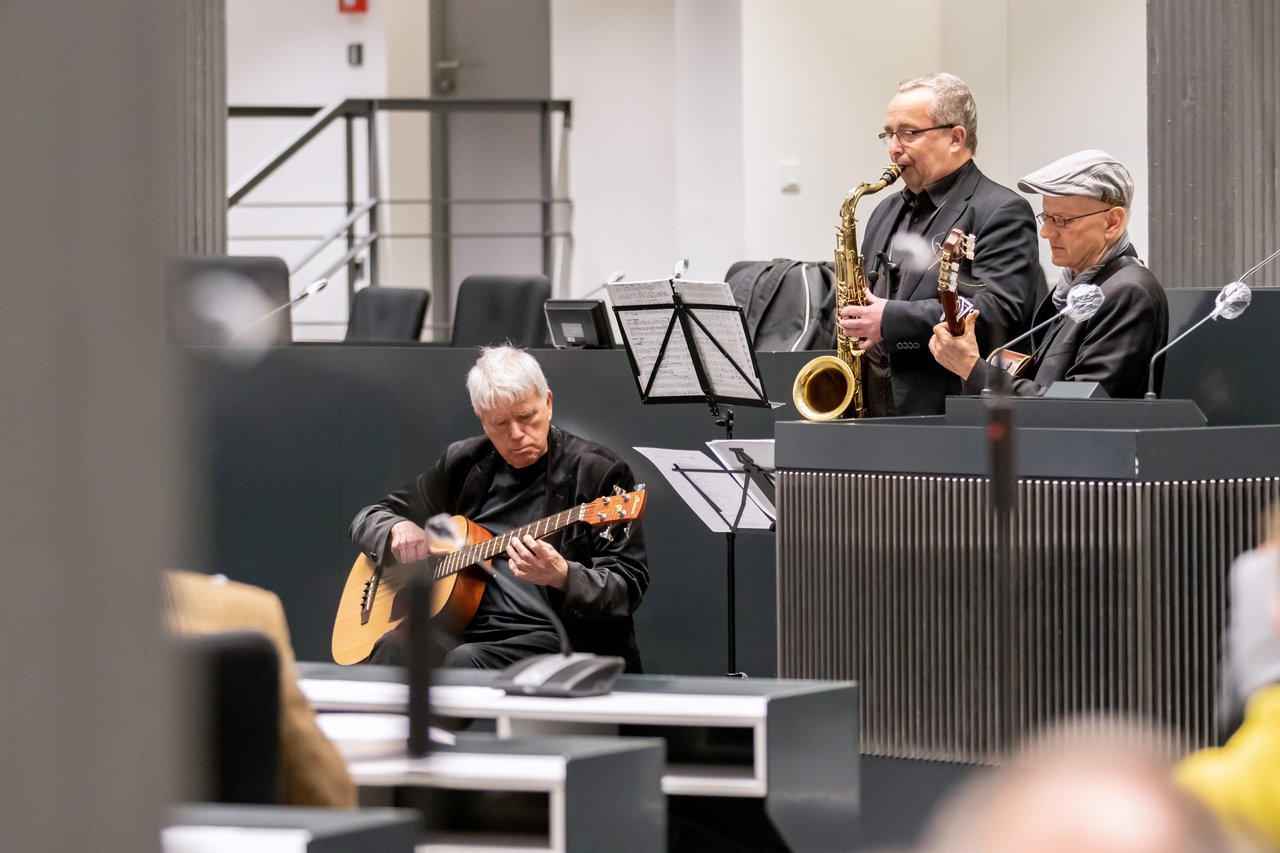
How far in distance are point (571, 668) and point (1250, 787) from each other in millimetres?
1256

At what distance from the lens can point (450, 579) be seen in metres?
3.83

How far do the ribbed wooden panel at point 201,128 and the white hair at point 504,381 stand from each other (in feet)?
6.20

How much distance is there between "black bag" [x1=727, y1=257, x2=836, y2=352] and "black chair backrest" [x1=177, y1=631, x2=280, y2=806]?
13.5ft

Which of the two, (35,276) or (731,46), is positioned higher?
(731,46)

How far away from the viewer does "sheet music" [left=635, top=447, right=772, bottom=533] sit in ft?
12.8

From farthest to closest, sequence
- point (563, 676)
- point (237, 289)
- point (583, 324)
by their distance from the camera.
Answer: point (237, 289) < point (583, 324) < point (563, 676)

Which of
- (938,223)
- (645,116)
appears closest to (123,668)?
(938,223)

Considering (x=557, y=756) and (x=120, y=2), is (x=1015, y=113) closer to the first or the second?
(x=557, y=756)

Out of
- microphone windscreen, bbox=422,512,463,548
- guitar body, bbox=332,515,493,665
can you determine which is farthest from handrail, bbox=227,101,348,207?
microphone windscreen, bbox=422,512,463,548

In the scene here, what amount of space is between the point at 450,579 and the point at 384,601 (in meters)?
0.34

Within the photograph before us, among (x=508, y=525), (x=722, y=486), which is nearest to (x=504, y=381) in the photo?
(x=508, y=525)

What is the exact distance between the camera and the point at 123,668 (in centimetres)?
65

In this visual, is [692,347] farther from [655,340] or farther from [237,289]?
[237,289]

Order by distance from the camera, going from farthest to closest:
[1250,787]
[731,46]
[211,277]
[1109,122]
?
[731,46] → [1109,122] → [211,277] → [1250,787]
